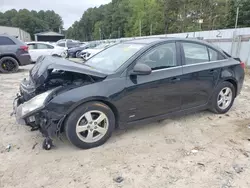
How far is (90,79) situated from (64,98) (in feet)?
1.47

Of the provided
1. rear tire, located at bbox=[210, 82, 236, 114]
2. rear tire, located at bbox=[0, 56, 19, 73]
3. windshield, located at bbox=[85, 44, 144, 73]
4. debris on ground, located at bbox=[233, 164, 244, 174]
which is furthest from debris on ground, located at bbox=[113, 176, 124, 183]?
rear tire, located at bbox=[0, 56, 19, 73]

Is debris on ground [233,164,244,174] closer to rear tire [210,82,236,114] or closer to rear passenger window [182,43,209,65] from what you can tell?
rear tire [210,82,236,114]

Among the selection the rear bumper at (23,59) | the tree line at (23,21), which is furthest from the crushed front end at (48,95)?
the tree line at (23,21)

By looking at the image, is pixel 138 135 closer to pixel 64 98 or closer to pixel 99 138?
pixel 99 138

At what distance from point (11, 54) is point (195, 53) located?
829 centimetres

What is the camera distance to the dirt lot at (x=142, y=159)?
243 centimetres

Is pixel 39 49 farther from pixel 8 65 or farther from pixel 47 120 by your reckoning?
pixel 47 120

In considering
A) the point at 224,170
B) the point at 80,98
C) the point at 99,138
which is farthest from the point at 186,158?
the point at 80,98

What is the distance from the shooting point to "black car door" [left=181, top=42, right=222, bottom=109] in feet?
12.2

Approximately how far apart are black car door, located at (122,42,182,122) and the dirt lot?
406 mm

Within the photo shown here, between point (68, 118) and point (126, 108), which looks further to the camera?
point (126, 108)

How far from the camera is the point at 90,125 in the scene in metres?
2.98

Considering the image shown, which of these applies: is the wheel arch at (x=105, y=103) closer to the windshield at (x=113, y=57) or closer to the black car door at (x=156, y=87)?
the black car door at (x=156, y=87)

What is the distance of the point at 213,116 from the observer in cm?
429
